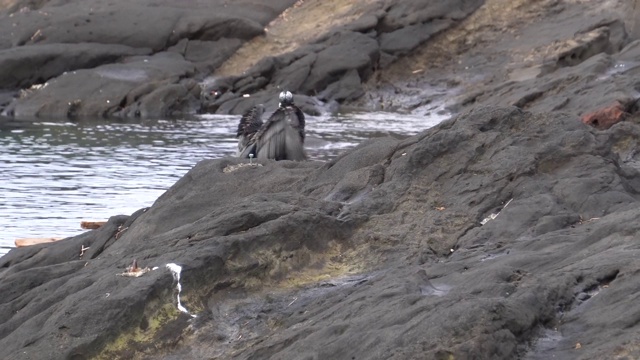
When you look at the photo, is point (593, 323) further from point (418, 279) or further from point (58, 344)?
point (58, 344)

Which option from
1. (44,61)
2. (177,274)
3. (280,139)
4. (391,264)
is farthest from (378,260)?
(44,61)

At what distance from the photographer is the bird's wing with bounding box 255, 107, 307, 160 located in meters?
13.5

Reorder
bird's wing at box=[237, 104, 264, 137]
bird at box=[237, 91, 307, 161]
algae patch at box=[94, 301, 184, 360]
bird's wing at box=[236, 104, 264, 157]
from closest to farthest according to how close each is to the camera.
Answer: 1. algae patch at box=[94, 301, 184, 360]
2. bird at box=[237, 91, 307, 161]
3. bird's wing at box=[236, 104, 264, 157]
4. bird's wing at box=[237, 104, 264, 137]

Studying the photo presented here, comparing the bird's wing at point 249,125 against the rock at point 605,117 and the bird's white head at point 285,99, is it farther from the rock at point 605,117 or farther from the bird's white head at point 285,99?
the rock at point 605,117

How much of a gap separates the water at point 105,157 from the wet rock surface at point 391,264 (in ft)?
17.5

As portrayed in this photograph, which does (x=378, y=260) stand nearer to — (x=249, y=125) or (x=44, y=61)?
(x=249, y=125)

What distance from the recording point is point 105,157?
2033cm

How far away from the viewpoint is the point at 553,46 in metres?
28.0

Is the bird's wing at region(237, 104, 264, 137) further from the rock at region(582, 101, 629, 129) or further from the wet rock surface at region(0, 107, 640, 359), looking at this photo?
the wet rock surface at region(0, 107, 640, 359)

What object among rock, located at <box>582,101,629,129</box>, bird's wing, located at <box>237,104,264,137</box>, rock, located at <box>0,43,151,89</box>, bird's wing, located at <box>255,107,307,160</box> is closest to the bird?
bird's wing, located at <box>255,107,307,160</box>

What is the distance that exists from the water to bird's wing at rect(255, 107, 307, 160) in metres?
2.14

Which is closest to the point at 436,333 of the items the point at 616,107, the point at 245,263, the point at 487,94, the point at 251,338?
the point at 251,338

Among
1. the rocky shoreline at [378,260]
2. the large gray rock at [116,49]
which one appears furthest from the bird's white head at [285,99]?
the large gray rock at [116,49]

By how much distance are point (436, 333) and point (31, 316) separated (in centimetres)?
307
